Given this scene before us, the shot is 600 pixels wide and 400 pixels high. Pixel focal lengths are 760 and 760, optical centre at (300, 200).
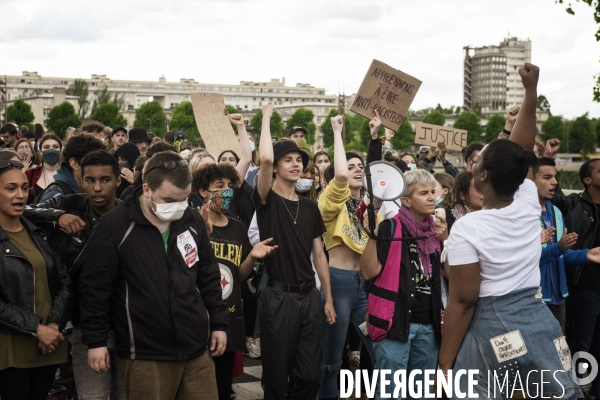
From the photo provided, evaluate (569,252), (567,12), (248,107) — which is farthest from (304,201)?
(248,107)

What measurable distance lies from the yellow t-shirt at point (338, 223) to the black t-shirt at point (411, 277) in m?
0.85

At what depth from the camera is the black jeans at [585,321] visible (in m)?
7.02

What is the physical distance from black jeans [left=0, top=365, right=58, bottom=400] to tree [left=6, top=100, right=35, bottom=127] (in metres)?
79.6

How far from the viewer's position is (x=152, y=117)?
330ft

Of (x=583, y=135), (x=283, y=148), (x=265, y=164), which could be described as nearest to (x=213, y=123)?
(x=283, y=148)

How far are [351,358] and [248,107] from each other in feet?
593

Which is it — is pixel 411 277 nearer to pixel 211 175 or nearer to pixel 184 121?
pixel 211 175

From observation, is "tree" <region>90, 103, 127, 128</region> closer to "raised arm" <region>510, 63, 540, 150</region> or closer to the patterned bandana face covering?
the patterned bandana face covering

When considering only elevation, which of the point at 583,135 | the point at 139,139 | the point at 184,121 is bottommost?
the point at 139,139

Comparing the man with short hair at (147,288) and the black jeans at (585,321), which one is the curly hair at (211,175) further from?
the black jeans at (585,321)

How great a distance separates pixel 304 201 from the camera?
19.3 feet

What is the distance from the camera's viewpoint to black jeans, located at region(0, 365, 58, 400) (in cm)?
441

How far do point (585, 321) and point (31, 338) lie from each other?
16.3 ft

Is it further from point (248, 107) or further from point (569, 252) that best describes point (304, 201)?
point (248, 107)
